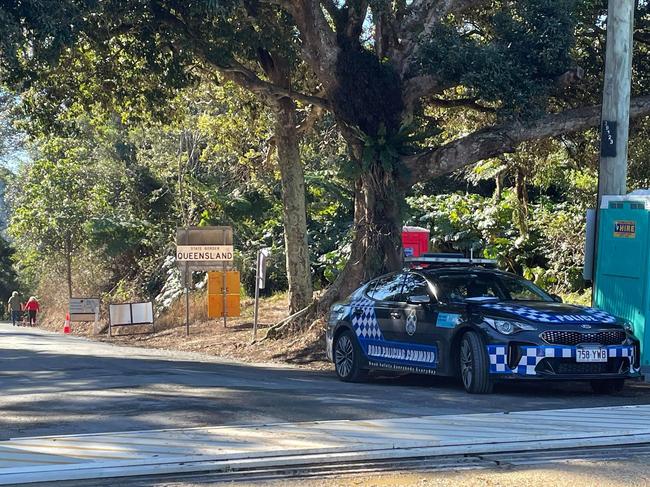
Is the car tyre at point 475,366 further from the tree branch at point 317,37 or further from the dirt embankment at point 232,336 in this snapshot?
the tree branch at point 317,37

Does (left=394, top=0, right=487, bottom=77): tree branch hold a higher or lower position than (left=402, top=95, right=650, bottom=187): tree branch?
higher

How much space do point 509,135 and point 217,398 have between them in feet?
25.3

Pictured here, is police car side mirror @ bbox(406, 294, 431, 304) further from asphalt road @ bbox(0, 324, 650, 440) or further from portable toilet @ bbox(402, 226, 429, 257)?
portable toilet @ bbox(402, 226, 429, 257)

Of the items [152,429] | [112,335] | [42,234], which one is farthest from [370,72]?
[42,234]

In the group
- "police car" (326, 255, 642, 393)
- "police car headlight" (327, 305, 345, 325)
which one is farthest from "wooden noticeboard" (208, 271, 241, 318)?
"police car" (326, 255, 642, 393)

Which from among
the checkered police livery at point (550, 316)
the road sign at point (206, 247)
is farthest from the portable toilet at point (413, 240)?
the checkered police livery at point (550, 316)

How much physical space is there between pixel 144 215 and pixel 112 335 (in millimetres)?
9857

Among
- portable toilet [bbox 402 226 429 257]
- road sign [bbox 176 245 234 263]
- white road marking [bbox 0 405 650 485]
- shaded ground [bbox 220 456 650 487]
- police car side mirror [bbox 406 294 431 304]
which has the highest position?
portable toilet [bbox 402 226 429 257]

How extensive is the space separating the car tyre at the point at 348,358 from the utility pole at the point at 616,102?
3.86 m

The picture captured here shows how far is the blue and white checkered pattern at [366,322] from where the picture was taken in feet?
40.5

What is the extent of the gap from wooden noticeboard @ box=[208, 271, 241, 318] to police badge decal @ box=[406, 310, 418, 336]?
15.3m

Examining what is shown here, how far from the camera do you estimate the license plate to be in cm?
1023

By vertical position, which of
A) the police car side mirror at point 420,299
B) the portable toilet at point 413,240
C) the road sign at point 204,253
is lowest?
the police car side mirror at point 420,299

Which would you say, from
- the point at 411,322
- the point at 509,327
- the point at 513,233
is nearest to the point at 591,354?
A: the point at 509,327
